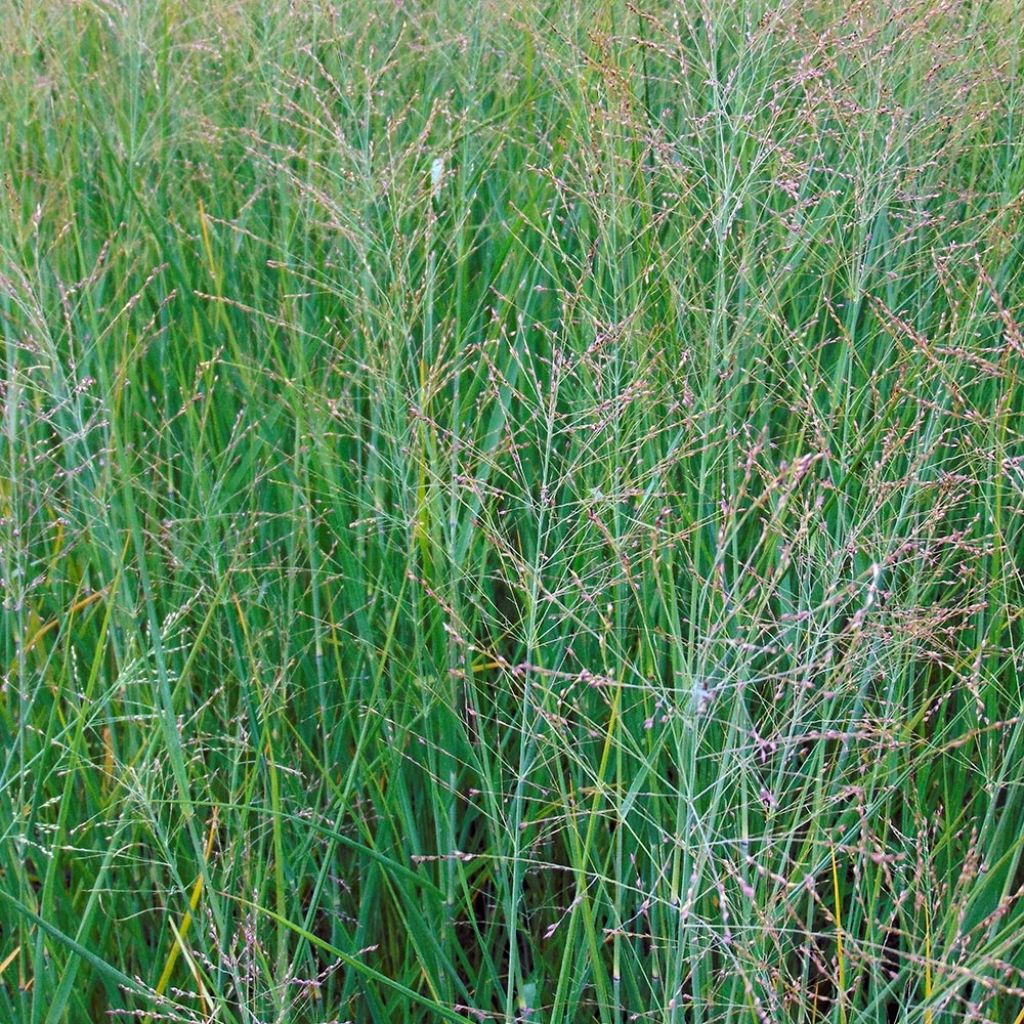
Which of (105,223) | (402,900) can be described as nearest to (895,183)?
(402,900)

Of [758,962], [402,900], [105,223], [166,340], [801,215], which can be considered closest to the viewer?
[758,962]

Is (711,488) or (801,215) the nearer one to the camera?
(711,488)

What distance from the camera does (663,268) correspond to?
1365 millimetres

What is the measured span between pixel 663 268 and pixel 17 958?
1.07m

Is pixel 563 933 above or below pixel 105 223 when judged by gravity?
below

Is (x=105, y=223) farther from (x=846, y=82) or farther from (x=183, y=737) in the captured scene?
(x=846, y=82)

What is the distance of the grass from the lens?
3.74 ft

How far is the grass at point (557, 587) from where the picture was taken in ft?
3.74

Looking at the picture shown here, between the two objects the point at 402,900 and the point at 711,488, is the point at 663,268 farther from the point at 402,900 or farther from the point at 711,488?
the point at 402,900

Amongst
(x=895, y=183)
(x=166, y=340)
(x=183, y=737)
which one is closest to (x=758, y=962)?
(x=183, y=737)

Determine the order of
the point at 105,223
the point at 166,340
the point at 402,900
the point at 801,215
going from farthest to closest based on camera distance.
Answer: the point at 105,223 < the point at 166,340 < the point at 801,215 < the point at 402,900

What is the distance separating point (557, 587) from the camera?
4.23 feet

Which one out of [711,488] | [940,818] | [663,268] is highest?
[663,268]

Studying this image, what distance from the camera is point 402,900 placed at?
4.29ft
